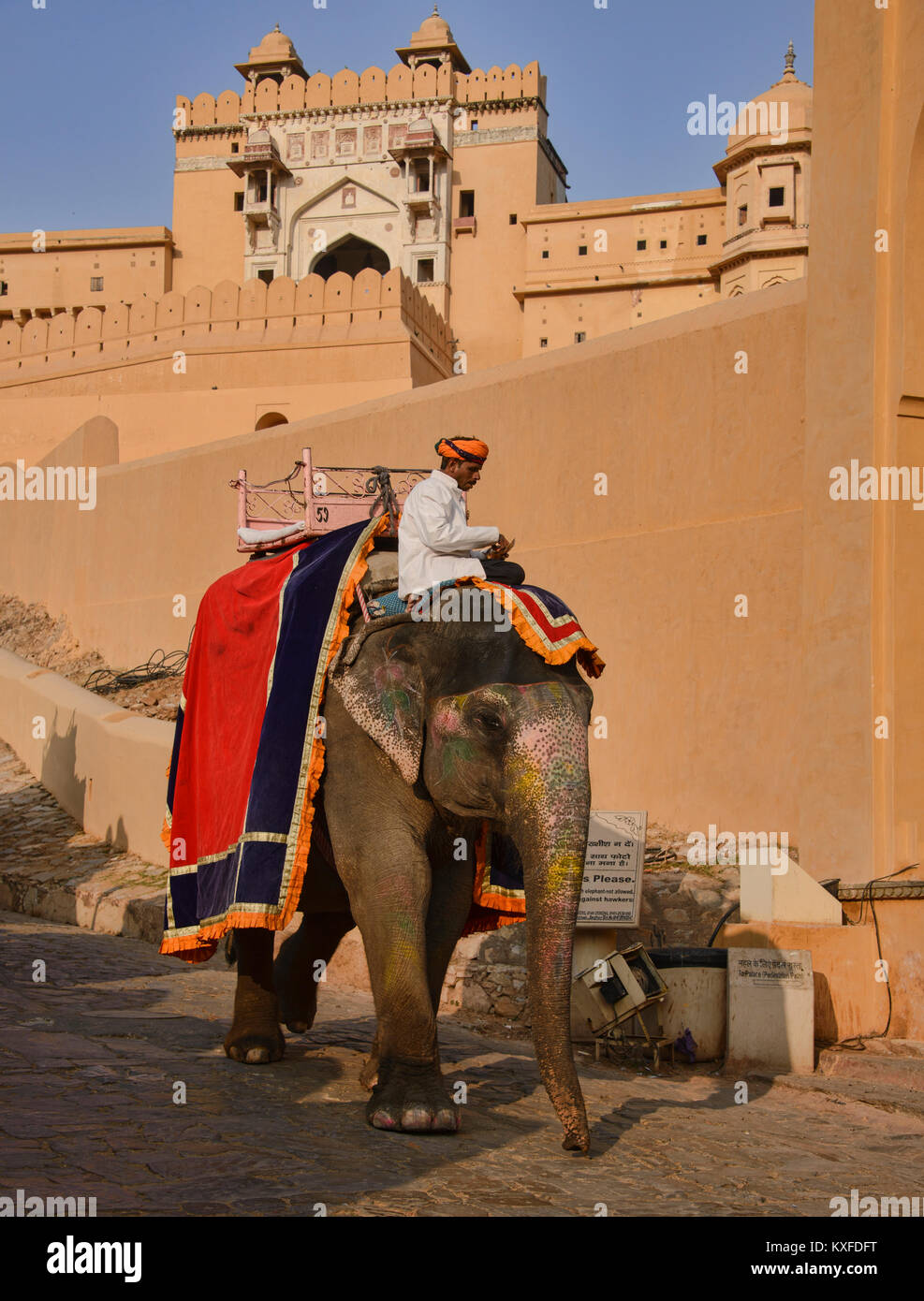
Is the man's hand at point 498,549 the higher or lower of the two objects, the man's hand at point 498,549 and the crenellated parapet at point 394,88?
the lower

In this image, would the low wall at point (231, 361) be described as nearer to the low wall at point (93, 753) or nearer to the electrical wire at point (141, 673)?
the electrical wire at point (141, 673)

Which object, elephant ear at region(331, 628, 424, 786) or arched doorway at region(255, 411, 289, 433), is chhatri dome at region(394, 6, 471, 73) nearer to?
arched doorway at region(255, 411, 289, 433)

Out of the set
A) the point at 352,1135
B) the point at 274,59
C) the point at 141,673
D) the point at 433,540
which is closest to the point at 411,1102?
the point at 352,1135

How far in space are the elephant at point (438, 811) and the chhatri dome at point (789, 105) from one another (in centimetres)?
3959

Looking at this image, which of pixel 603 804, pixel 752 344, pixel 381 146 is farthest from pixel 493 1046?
pixel 381 146

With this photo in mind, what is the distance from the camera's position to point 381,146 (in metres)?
51.1

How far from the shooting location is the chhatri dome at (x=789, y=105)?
136 ft

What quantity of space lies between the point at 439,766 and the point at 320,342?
88.9 feet

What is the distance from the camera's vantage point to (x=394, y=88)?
5153 centimetres

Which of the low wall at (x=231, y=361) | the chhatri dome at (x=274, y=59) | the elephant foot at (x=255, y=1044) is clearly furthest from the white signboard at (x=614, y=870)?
the chhatri dome at (x=274, y=59)

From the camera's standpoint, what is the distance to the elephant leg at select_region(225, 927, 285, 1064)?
626cm

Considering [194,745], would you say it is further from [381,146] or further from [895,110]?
[381,146]
